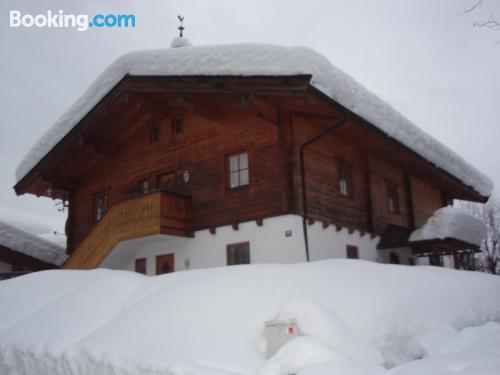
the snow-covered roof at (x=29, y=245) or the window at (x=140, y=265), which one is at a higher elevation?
the snow-covered roof at (x=29, y=245)

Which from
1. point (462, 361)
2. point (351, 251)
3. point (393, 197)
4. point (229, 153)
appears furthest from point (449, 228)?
point (462, 361)

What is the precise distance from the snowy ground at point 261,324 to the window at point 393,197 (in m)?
8.02

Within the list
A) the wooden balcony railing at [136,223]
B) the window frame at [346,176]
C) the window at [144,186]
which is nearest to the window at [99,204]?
the window at [144,186]

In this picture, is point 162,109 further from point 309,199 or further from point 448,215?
point 448,215

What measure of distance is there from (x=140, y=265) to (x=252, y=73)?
24.4ft

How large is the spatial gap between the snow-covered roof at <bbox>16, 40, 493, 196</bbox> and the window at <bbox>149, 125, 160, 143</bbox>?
2.12 metres

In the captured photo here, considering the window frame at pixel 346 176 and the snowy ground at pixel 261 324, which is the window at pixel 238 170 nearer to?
the window frame at pixel 346 176

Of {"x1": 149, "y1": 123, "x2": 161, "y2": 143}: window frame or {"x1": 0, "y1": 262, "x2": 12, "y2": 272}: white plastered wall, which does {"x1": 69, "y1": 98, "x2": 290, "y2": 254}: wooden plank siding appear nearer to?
{"x1": 149, "y1": 123, "x2": 161, "y2": 143}: window frame

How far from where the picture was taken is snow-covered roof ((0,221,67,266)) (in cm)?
1950

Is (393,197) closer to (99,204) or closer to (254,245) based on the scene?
(254,245)

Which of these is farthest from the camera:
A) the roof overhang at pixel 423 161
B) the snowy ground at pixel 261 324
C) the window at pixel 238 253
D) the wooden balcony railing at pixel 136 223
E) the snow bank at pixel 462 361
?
the wooden balcony railing at pixel 136 223

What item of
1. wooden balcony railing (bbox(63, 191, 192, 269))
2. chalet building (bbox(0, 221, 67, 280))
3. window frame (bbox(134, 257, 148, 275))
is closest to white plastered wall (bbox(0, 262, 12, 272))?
chalet building (bbox(0, 221, 67, 280))

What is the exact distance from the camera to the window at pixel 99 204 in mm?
17672

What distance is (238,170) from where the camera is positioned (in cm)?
1365
